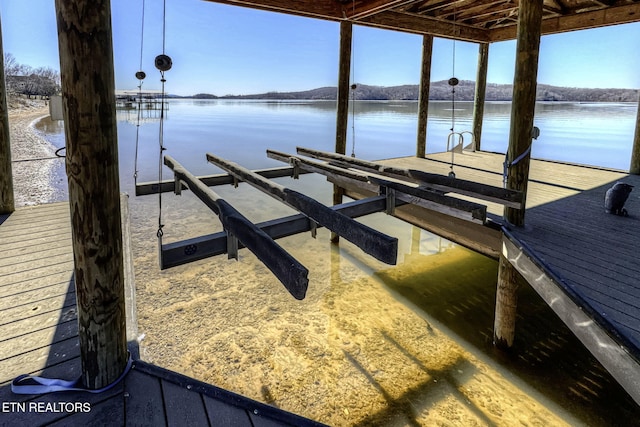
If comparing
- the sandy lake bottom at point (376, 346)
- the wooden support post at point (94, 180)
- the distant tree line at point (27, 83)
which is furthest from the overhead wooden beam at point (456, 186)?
the distant tree line at point (27, 83)

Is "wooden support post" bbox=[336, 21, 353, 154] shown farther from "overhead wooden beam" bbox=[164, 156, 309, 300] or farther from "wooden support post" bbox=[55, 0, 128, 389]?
"wooden support post" bbox=[55, 0, 128, 389]

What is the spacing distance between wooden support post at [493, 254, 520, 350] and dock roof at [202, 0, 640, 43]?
4.40 m

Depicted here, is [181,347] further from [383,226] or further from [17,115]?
[17,115]

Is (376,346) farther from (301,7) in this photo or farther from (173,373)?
(301,7)

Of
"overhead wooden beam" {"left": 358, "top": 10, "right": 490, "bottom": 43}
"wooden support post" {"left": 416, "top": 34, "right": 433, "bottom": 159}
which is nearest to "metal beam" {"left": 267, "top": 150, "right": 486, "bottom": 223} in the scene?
"overhead wooden beam" {"left": 358, "top": 10, "right": 490, "bottom": 43}

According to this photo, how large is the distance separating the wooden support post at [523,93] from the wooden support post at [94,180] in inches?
157

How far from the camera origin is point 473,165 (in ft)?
28.3

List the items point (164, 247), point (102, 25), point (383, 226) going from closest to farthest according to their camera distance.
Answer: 1. point (102, 25)
2. point (164, 247)
3. point (383, 226)

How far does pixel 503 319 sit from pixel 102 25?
508cm

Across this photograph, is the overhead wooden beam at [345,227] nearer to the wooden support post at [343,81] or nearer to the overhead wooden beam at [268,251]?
the overhead wooden beam at [268,251]

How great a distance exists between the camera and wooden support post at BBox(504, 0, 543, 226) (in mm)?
4020

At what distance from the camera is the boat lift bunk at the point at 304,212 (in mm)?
2112

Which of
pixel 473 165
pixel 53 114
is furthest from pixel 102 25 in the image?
pixel 473 165

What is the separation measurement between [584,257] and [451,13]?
254 inches
